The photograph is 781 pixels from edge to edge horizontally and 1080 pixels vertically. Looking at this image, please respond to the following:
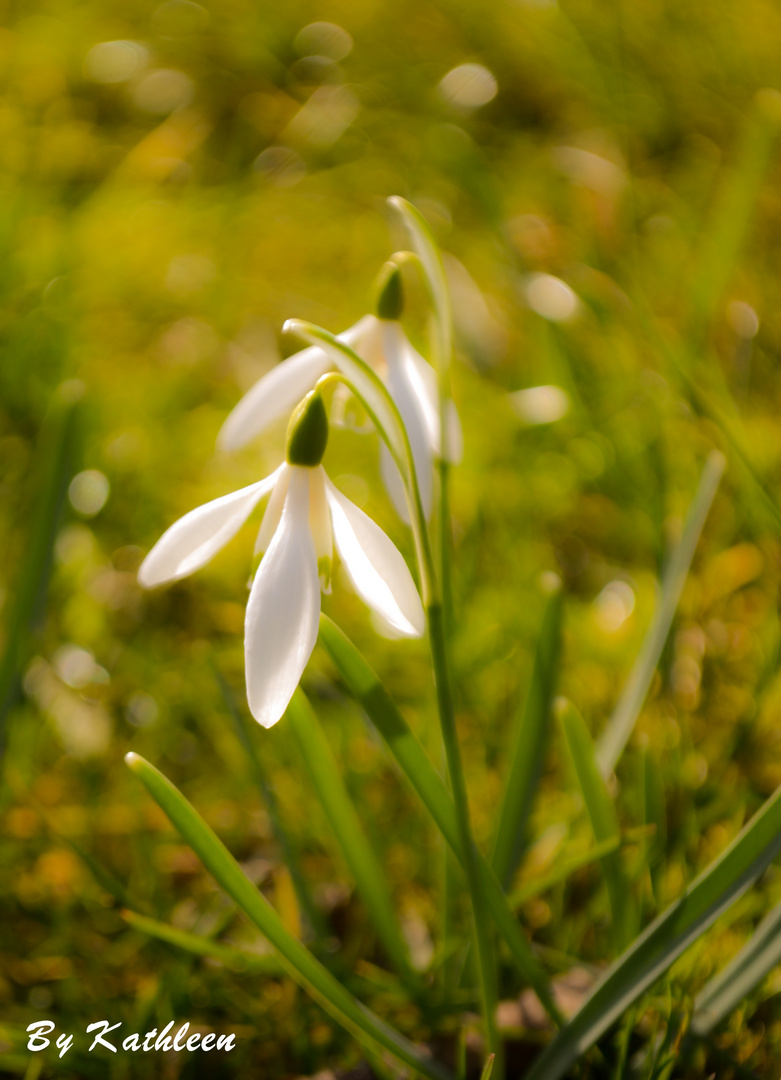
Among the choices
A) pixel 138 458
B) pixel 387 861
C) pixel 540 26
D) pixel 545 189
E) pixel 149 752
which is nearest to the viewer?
pixel 387 861

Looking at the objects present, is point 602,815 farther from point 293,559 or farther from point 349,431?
point 349,431

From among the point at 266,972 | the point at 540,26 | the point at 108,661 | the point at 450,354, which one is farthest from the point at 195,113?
the point at 266,972

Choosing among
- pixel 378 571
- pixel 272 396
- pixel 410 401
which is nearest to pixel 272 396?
pixel 272 396

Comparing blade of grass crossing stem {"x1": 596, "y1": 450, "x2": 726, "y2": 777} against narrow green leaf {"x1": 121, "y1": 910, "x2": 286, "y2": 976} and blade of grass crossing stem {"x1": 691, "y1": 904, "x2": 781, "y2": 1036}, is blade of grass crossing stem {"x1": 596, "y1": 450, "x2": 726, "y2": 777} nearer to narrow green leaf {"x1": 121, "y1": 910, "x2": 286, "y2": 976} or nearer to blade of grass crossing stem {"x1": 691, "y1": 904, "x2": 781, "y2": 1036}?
blade of grass crossing stem {"x1": 691, "y1": 904, "x2": 781, "y2": 1036}

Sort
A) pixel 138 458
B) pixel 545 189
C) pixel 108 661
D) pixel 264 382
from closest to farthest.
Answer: pixel 264 382, pixel 108 661, pixel 138 458, pixel 545 189

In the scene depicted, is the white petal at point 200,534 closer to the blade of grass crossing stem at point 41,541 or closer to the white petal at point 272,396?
the white petal at point 272,396

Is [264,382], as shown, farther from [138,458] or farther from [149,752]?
[138,458]

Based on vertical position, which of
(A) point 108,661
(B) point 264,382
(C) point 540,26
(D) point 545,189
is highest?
(C) point 540,26
